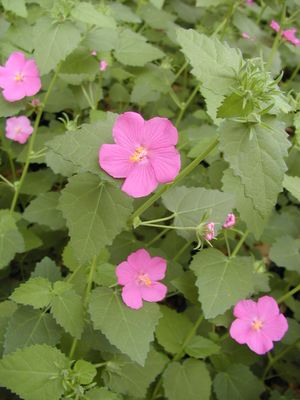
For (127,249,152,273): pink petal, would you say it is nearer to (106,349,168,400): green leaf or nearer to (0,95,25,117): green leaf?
(106,349,168,400): green leaf

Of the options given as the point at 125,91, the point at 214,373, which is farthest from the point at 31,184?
the point at 214,373

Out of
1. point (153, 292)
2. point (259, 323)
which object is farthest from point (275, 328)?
point (153, 292)

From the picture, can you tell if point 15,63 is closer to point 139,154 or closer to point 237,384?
point 139,154

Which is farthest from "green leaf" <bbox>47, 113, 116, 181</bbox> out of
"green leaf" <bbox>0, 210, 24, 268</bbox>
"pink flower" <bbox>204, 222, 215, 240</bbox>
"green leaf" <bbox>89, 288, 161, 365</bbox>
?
"green leaf" <bbox>0, 210, 24, 268</bbox>

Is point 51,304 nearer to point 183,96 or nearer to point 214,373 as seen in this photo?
point 214,373

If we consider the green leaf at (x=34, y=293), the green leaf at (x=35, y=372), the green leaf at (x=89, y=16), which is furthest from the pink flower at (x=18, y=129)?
the green leaf at (x=35, y=372)

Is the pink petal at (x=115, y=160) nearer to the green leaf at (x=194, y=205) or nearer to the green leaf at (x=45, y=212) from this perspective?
the green leaf at (x=194, y=205)
